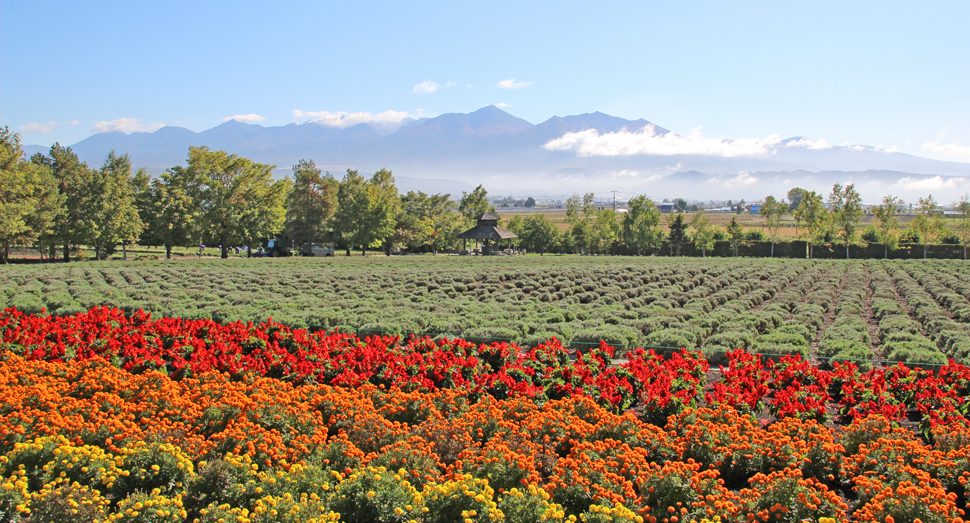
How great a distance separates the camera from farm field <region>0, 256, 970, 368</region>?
13094 mm

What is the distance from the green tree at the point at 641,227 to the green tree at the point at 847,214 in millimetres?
18764

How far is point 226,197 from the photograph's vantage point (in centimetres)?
4959

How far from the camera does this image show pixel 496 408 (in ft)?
24.4

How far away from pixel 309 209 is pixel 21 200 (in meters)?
25.3

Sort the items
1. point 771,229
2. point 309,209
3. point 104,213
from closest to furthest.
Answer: point 104,213 → point 309,209 → point 771,229

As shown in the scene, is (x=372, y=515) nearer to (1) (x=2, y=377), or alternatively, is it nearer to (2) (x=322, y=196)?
(1) (x=2, y=377)

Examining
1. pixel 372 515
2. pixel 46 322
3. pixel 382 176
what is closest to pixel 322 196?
pixel 382 176

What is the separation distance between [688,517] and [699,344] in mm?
9355

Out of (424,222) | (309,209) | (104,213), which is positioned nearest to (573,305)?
(104,213)

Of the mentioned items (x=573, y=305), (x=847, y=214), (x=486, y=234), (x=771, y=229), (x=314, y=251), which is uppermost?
(x=847, y=214)

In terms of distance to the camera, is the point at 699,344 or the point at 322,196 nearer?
the point at 699,344

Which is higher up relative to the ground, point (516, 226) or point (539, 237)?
point (516, 226)

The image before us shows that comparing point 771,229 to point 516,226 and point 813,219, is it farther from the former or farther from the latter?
point 516,226

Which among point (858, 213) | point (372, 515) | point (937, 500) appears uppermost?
point (858, 213)
